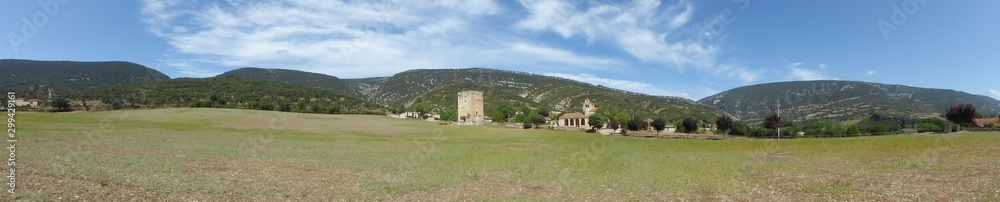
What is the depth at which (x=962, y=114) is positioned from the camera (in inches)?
2657

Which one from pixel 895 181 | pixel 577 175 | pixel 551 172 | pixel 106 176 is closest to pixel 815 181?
pixel 895 181

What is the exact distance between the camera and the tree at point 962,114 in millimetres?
65750

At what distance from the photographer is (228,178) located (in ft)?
61.7

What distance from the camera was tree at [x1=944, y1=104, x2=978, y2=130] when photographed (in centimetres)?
6575

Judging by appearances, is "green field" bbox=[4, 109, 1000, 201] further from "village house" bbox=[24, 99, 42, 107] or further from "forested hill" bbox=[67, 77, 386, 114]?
"forested hill" bbox=[67, 77, 386, 114]

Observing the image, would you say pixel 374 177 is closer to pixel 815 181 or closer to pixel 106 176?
pixel 106 176

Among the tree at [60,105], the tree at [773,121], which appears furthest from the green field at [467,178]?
the tree at [60,105]

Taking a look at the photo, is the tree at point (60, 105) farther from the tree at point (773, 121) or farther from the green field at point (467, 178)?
the tree at point (773, 121)

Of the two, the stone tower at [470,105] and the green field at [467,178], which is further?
the stone tower at [470,105]

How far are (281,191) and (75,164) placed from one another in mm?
9836

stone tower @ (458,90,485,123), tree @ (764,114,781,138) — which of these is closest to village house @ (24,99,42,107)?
stone tower @ (458,90,485,123)

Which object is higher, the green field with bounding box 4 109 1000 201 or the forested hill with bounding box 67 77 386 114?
the forested hill with bounding box 67 77 386 114

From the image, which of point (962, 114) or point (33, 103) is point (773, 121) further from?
point (33, 103)

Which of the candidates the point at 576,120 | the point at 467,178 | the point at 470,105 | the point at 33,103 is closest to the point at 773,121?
the point at 576,120
